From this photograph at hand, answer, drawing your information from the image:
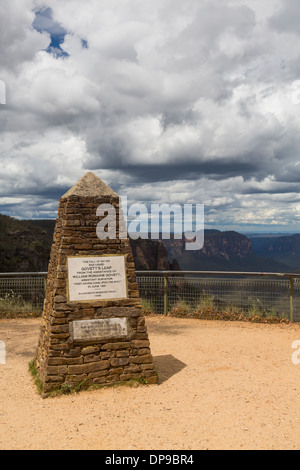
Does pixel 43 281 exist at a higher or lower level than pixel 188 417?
higher

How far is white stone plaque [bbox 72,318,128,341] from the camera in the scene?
6123 mm

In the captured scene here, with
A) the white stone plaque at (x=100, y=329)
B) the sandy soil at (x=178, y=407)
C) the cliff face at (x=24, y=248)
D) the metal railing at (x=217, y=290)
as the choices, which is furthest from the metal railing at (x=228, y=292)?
the cliff face at (x=24, y=248)

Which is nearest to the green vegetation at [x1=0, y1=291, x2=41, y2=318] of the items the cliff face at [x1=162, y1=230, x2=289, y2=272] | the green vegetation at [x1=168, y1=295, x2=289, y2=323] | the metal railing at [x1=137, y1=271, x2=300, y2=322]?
the metal railing at [x1=137, y1=271, x2=300, y2=322]

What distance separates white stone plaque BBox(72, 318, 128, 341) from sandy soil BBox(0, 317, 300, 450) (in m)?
0.81

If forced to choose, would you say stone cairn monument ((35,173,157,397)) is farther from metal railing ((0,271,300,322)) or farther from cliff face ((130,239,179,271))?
cliff face ((130,239,179,271))

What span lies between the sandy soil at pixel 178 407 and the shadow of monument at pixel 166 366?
2 cm

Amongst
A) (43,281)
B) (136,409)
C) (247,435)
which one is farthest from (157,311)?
(247,435)

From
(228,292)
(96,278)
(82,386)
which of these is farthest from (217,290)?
(82,386)

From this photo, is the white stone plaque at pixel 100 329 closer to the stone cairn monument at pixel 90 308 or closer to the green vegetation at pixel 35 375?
the stone cairn monument at pixel 90 308

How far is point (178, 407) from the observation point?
5.50m

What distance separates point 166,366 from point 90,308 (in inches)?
82.9

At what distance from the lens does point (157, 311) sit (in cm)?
1249
